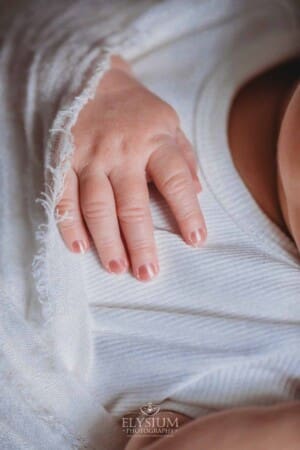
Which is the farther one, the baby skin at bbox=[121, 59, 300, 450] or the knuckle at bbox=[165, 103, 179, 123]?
the knuckle at bbox=[165, 103, 179, 123]

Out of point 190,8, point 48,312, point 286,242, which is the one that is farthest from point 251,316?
point 190,8

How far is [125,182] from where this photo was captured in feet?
1.94

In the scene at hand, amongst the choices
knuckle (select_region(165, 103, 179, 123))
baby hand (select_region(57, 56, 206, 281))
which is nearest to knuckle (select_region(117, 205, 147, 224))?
baby hand (select_region(57, 56, 206, 281))

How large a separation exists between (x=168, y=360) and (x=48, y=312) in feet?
0.39

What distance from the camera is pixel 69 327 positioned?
575mm

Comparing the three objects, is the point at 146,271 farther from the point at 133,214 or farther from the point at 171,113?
the point at 171,113

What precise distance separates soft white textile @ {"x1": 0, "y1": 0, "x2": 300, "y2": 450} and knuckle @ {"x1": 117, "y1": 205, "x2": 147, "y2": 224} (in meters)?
0.03

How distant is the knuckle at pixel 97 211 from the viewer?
0.58 meters

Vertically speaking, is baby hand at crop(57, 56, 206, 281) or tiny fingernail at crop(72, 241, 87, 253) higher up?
baby hand at crop(57, 56, 206, 281)

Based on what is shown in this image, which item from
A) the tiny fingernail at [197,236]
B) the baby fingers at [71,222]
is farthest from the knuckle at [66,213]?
the tiny fingernail at [197,236]

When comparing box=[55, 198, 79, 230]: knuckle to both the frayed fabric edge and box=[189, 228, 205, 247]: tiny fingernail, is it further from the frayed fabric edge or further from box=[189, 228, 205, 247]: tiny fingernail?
box=[189, 228, 205, 247]: tiny fingernail

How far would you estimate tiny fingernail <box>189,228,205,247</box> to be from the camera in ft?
1.96

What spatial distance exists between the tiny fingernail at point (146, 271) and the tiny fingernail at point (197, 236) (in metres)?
0.04

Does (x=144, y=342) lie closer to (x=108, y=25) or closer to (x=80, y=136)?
(x=80, y=136)
